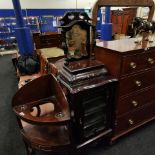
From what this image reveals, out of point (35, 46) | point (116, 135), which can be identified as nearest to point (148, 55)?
point (116, 135)

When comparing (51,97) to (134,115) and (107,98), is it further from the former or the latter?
(134,115)

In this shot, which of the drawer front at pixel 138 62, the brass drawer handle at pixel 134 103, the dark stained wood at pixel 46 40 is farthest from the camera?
the dark stained wood at pixel 46 40

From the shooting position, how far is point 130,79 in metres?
1.35

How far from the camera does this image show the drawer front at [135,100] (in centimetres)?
144

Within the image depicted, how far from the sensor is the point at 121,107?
4.74 feet

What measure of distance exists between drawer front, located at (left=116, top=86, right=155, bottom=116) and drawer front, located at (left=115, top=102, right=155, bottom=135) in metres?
0.07

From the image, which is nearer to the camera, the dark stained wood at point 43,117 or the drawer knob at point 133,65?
the dark stained wood at point 43,117

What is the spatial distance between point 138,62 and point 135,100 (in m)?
0.41

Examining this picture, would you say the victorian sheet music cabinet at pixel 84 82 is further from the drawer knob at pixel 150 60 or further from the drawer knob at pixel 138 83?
the drawer knob at pixel 150 60

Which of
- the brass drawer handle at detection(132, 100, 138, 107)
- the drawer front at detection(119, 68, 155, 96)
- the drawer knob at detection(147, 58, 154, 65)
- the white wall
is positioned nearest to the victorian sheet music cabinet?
the drawer front at detection(119, 68, 155, 96)

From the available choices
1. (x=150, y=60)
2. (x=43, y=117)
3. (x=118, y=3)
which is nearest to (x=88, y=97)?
(x=43, y=117)

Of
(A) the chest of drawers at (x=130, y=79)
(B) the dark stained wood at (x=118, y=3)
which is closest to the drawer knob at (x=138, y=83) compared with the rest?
(A) the chest of drawers at (x=130, y=79)

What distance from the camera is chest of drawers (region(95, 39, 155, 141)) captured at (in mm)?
1250

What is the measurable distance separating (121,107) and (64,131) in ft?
1.88
